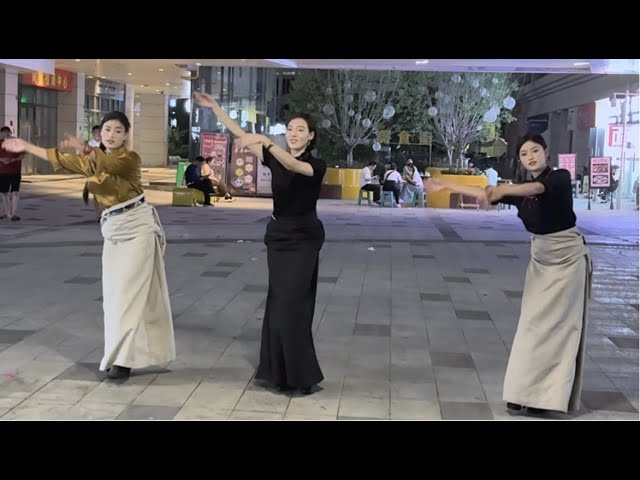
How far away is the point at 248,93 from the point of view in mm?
25141

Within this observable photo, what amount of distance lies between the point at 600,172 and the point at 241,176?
33.2 ft

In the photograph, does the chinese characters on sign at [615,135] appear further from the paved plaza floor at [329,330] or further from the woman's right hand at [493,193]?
the woman's right hand at [493,193]

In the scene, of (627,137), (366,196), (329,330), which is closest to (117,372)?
(329,330)

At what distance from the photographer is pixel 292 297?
181 inches

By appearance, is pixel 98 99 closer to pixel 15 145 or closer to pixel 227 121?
pixel 15 145

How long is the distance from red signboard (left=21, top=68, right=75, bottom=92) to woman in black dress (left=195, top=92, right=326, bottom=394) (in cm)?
2633

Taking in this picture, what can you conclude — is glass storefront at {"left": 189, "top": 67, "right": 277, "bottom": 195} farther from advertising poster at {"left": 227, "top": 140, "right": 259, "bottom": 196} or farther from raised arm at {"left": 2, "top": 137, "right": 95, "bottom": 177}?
raised arm at {"left": 2, "top": 137, "right": 95, "bottom": 177}

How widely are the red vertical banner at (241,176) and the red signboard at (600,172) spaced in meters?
9.47

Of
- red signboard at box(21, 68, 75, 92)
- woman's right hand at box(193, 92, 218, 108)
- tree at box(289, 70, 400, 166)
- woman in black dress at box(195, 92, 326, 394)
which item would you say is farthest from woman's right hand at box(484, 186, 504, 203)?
red signboard at box(21, 68, 75, 92)

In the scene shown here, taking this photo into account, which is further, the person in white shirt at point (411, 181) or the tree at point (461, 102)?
the tree at point (461, 102)

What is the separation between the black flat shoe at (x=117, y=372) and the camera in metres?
4.96

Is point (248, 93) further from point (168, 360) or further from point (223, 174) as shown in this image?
point (168, 360)

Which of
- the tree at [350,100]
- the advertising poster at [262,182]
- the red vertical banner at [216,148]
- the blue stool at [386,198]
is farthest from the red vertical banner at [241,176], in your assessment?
the tree at [350,100]
